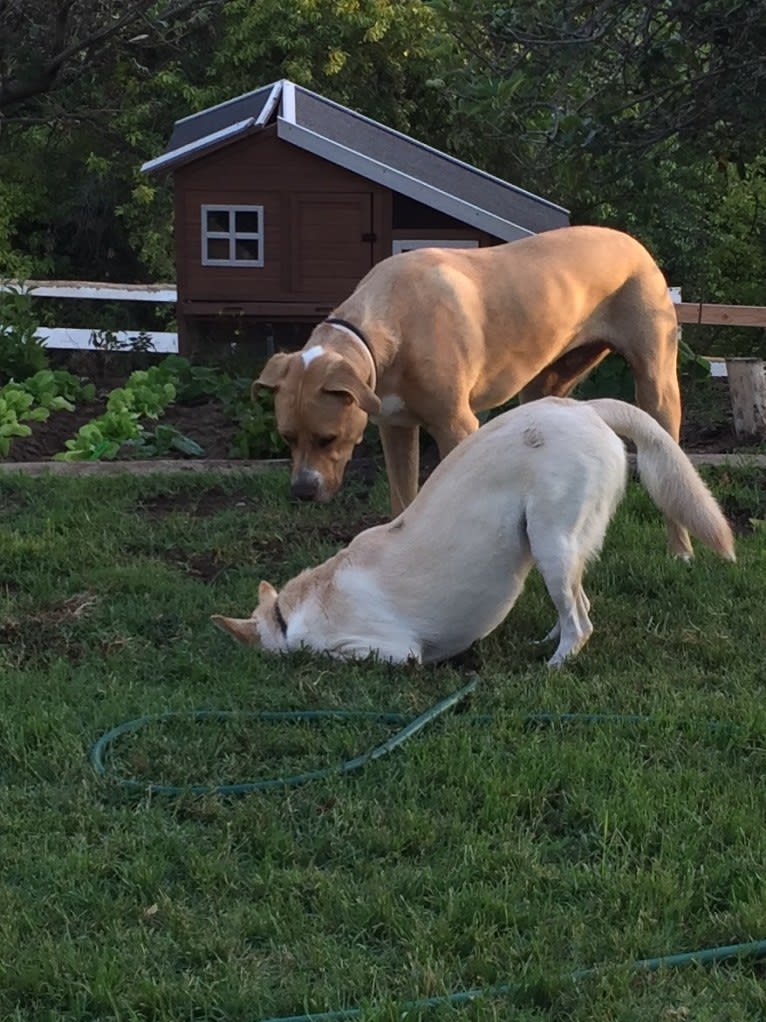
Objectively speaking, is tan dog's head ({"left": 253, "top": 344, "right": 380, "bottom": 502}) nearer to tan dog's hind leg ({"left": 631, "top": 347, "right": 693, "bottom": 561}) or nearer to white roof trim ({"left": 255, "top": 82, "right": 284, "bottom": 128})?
tan dog's hind leg ({"left": 631, "top": 347, "right": 693, "bottom": 561})

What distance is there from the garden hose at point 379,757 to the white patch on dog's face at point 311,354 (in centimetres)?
175

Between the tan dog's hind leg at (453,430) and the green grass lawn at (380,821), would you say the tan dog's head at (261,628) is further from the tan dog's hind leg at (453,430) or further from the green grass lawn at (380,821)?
the tan dog's hind leg at (453,430)

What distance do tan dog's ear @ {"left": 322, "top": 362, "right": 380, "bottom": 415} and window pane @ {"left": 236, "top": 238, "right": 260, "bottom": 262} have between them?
5.62 metres


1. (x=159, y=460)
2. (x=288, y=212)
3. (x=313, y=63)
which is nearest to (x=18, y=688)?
(x=159, y=460)

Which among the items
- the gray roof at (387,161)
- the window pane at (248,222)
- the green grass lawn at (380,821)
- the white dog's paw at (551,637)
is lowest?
the green grass lawn at (380,821)

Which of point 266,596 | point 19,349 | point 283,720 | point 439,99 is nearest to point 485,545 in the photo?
point 266,596

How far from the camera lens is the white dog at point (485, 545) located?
4621 mm

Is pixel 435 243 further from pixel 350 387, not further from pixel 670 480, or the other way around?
pixel 670 480

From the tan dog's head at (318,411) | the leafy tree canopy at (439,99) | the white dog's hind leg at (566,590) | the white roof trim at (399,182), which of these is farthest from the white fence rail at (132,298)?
the white dog's hind leg at (566,590)

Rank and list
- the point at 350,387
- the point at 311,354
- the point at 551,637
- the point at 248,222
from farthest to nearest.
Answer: the point at 248,222, the point at 311,354, the point at 350,387, the point at 551,637

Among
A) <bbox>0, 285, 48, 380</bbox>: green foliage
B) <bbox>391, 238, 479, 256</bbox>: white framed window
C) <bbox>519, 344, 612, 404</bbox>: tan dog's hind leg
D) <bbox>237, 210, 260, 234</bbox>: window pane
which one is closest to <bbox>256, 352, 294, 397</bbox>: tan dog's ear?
<bbox>519, 344, 612, 404</bbox>: tan dog's hind leg

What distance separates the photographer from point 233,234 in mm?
10984

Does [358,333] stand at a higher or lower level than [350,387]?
higher

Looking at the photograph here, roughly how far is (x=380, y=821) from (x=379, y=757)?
0.42m
